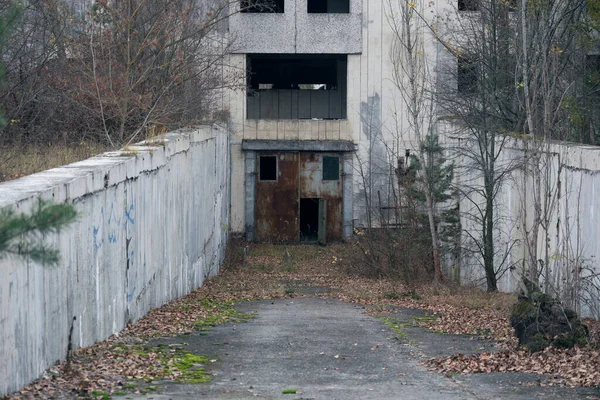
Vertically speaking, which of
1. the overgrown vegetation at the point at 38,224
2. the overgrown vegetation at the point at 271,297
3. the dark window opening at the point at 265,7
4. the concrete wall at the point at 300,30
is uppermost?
the dark window opening at the point at 265,7

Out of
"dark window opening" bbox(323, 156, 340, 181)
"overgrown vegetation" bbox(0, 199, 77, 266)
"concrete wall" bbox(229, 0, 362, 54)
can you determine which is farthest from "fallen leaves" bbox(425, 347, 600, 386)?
"concrete wall" bbox(229, 0, 362, 54)

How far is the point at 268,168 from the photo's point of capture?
32281 mm

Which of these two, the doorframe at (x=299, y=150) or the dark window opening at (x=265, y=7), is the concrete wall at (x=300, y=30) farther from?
the doorframe at (x=299, y=150)

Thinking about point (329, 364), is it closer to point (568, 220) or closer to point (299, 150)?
point (568, 220)

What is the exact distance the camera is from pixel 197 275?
20.6 m

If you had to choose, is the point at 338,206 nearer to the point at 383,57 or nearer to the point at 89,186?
the point at 383,57

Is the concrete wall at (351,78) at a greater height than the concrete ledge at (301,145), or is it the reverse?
the concrete wall at (351,78)

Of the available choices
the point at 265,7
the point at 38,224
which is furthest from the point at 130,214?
the point at 265,7

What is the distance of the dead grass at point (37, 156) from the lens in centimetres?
1371

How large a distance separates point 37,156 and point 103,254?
550 centimetres

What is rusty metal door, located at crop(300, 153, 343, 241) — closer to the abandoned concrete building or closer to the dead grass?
the abandoned concrete building

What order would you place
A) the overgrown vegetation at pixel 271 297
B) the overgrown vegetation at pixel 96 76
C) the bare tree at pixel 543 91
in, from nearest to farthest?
the overgrown vegetation at pixel 271 297
the bare tree at pixel 543 91
the overgrown vegetation at pixel 96 76

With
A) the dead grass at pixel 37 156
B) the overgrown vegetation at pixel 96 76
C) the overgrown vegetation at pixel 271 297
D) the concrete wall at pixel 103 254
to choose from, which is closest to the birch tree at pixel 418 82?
the overgrown vegetation at pixel 271 297

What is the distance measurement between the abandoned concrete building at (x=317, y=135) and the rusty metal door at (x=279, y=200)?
3 cm
